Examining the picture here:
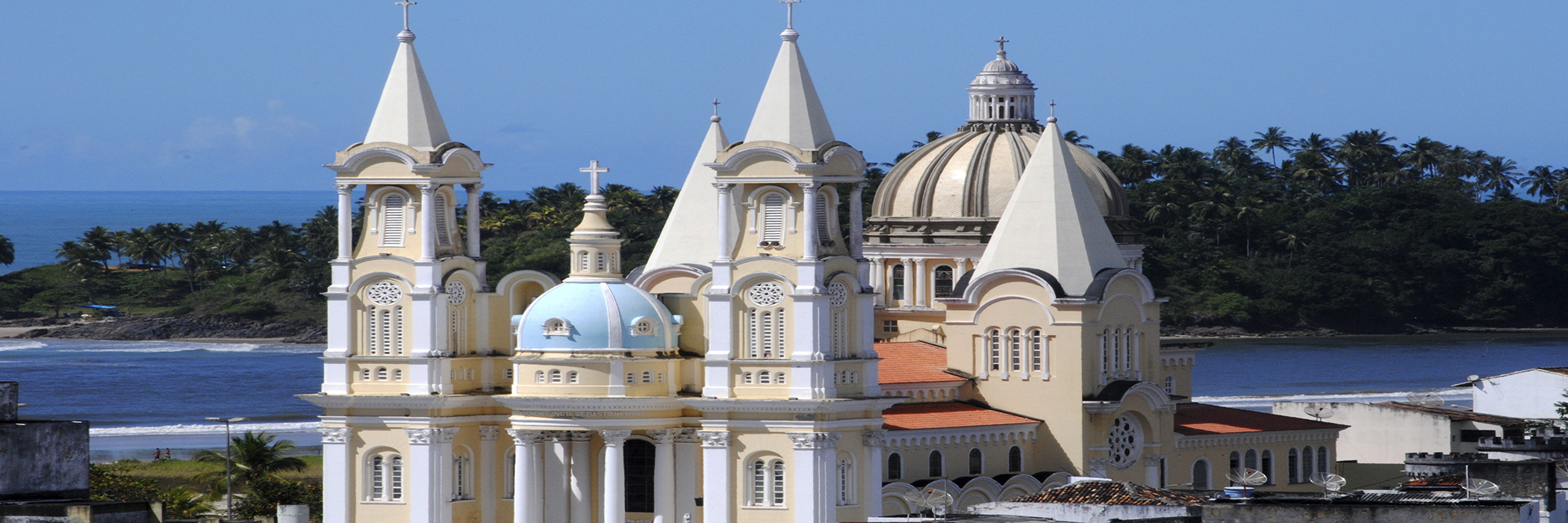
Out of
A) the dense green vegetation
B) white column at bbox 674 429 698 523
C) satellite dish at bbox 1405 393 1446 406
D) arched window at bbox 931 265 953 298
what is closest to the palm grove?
the dense green vegetation

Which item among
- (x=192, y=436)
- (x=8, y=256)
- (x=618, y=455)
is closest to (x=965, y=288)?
(x=618, y=455)

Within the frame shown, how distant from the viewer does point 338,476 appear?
173ft

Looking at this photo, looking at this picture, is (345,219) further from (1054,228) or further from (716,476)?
(1054,228)

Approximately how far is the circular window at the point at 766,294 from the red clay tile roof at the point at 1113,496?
5.98 m

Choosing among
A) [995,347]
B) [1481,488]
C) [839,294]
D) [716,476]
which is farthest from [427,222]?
[1481,488]

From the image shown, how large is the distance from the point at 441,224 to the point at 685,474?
20.5 feet

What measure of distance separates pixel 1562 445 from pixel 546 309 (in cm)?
1760

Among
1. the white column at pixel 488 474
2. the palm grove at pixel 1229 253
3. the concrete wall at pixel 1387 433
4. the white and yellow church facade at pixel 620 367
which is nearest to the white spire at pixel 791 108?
the white and yellow church facade at pixel 620 367

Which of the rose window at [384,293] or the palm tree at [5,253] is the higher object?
the palm tree at [5,253]

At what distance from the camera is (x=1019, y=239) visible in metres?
59.3

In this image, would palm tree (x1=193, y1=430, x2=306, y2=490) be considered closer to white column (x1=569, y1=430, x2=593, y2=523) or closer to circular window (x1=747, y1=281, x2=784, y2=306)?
white column (x1=569, y1=430, x2=593, y2=523)

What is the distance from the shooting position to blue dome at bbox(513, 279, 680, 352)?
168 feet

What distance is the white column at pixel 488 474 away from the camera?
53.1 m

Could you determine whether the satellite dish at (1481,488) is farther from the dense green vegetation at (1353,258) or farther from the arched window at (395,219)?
the dense green vegetation at (1353,258)
